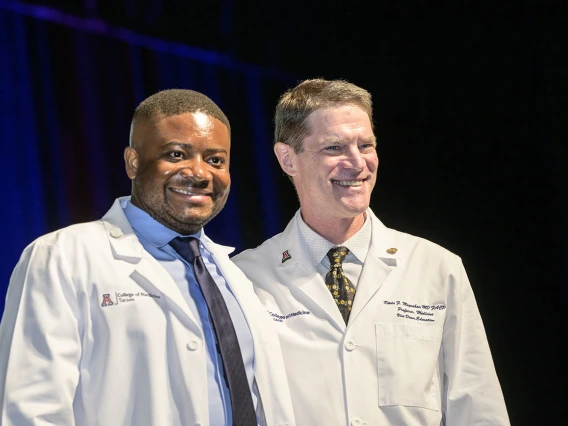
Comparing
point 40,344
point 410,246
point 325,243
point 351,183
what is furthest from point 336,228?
point 40,344

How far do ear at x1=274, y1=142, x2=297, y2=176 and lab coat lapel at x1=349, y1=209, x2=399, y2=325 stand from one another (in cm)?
37

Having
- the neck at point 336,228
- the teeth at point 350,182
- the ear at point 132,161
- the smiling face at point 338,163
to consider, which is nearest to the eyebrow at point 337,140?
the smiling face at point 338,163

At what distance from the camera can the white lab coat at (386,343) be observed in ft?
7.89

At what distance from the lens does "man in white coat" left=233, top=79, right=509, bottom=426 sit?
2422 millimetres

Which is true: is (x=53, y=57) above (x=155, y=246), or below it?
above

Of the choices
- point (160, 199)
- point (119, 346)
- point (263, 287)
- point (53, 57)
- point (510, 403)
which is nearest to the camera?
point (119, 346)

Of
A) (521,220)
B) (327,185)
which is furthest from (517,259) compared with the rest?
(327,185)

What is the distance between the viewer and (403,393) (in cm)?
242

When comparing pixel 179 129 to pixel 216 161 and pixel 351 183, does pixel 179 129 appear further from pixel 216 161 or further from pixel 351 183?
pixel 351 183

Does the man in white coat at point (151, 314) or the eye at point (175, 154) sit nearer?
the man in white coat at point (151, 314)

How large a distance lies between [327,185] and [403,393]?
0.75 meters

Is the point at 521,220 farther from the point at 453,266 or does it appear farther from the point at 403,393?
the point at 403,393

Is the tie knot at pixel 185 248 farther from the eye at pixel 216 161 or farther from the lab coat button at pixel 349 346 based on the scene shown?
the lab coat button at pixel 349 346

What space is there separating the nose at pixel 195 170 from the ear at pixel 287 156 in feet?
2.10
